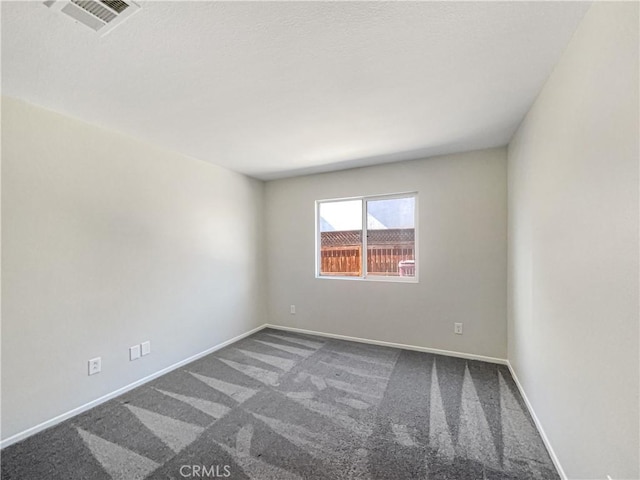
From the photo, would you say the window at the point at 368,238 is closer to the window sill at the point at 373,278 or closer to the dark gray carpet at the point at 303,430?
the window sill at the point at 373,278

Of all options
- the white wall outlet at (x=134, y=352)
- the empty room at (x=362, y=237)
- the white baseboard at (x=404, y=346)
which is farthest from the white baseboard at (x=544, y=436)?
the white wall outlet at (x=134, y=352)

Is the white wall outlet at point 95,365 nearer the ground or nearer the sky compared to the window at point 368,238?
nearer the ground

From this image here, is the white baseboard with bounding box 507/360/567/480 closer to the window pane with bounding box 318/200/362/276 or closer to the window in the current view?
the window

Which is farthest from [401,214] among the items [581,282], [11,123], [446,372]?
[11,123]

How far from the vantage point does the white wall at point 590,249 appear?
0.95m

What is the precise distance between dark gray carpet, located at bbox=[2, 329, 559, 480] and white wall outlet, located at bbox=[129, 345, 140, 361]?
0.98 ft

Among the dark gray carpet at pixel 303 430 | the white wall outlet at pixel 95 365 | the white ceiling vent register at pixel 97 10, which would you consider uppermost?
the white ceiling vent register at pixel 97 10

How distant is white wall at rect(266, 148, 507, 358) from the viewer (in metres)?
2.93

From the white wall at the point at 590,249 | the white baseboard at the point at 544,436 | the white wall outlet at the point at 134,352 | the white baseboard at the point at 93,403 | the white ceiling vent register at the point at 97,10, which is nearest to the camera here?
Answer: the white wall at the point at 590,249

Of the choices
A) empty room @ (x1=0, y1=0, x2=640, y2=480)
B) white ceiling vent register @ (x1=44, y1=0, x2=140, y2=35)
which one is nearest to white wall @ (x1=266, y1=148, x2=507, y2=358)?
empty room @ (x1=0, y1=0, x2=640, y2=480)

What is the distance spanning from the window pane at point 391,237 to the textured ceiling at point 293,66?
115cm

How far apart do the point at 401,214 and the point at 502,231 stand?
1.09 m

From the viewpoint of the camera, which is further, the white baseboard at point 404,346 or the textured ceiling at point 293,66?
→ the white baseboard at point 404,346

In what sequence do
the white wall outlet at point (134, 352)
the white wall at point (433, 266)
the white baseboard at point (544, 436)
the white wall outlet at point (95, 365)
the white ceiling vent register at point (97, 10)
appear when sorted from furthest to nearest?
the white wall at point (433, 266) → the white wall outlet at point (134, 352) → the white wall outlet at point (95, 365) → the white baseboard at point (544, 436) → the white ceiling vent register at point (97, 10)
